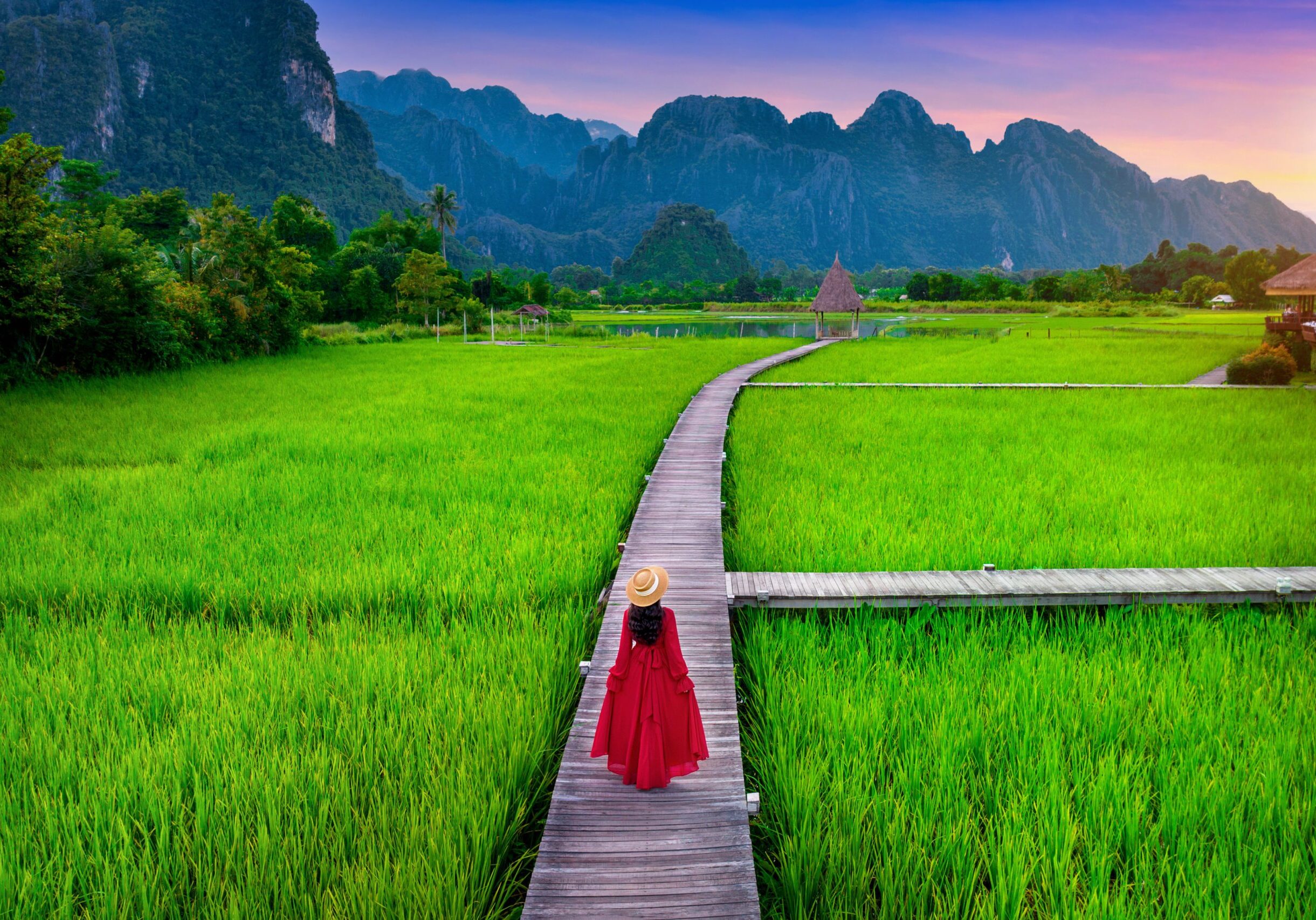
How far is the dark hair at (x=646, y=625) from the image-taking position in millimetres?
2521

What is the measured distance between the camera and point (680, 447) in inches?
326

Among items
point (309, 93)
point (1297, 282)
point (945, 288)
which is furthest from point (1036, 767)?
point (309, 93)

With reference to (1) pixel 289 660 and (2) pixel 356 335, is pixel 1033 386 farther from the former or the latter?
(2) pixel 356 335

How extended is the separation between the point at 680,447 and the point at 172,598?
5.13 meters

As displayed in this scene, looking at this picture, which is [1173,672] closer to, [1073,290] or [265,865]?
[265,865]

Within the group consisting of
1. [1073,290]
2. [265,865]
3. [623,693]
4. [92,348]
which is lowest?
[265,865]

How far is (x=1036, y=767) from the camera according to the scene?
275cm

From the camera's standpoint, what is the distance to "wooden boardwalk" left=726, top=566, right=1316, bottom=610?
4219 millimetres

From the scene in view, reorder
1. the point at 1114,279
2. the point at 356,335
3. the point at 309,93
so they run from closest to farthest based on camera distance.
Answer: the point at 356,335 → the point at 1114,279 → the point at 309,93

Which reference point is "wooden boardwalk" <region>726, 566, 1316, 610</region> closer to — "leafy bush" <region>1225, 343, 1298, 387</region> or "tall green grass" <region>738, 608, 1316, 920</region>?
"tall green grass" <region>738, 608, 1316, 920</region>

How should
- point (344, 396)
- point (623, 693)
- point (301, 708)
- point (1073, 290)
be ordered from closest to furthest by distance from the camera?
1. point (623, 693)
2. point (301, 708)
3. point (344, 396)
4. point (1073, 290)

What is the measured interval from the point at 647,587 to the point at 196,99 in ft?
433

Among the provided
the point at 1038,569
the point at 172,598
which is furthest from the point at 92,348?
the point at 1038,569

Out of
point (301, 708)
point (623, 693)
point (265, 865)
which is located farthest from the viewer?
point (301, 708)
